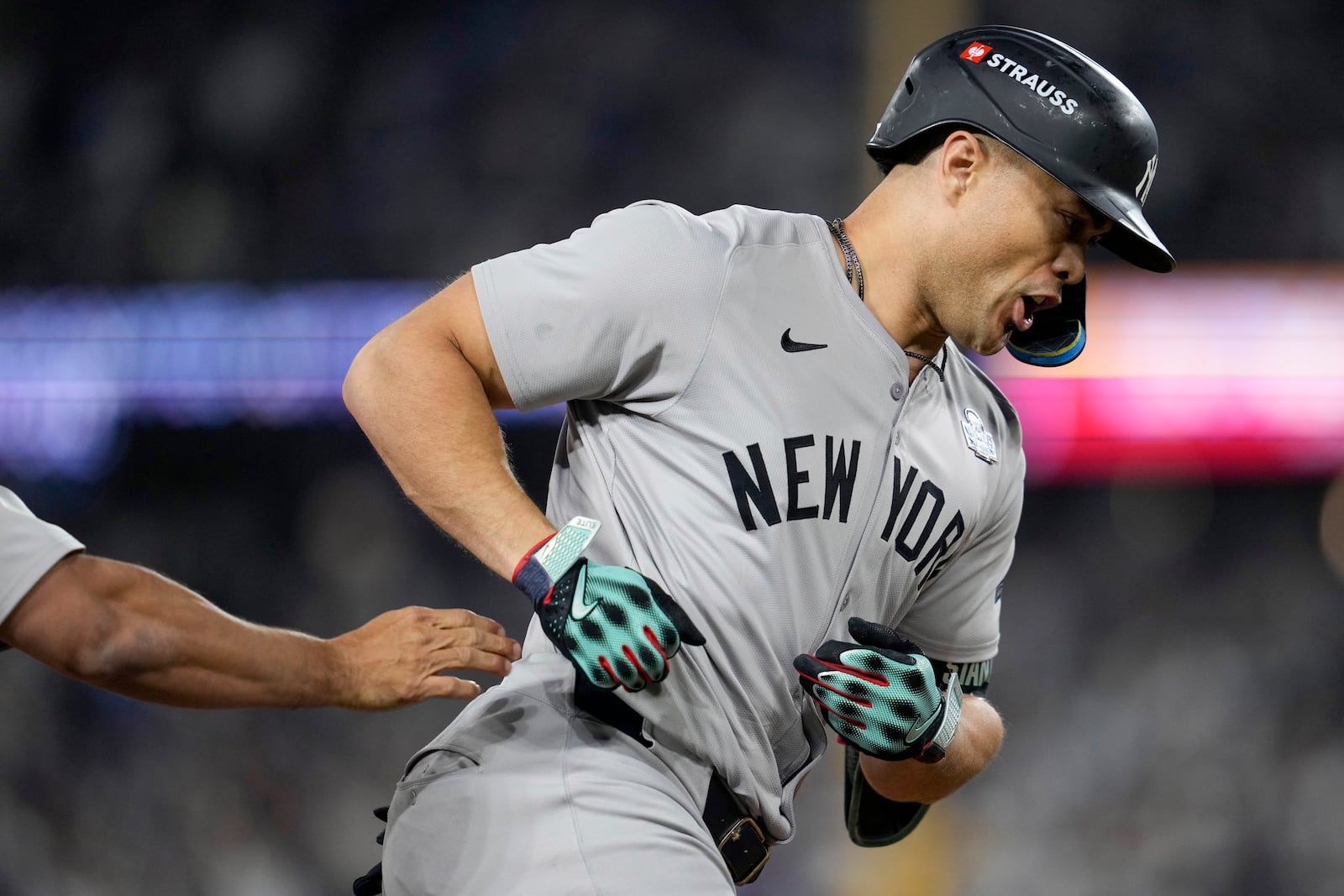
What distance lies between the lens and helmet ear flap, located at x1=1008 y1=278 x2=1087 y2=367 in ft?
4.72

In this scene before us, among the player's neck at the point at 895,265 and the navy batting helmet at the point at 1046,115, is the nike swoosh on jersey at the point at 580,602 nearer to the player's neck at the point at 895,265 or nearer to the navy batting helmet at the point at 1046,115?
the player's neck at the point at 895,265

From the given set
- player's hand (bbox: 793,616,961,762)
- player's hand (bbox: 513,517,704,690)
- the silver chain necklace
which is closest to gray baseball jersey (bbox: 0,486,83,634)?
player's hand (bbox: 513,517,704,690)

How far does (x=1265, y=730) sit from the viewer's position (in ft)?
10.2

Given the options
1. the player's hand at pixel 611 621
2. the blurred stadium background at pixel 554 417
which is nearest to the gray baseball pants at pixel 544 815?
the player's hand at pixel 611 621

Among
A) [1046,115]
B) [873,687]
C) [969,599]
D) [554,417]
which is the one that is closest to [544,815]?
[873,687]

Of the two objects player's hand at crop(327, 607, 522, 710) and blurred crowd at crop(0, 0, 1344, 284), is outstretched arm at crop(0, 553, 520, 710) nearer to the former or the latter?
player's hand at crop(327, 607, 522, 710)

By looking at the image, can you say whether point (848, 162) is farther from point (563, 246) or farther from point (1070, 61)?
point (563, 246)

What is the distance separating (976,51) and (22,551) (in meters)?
1.03

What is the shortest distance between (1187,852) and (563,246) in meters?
2.62

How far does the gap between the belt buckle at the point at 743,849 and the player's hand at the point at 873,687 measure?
0.47 feet

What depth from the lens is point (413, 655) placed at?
1.20 meters

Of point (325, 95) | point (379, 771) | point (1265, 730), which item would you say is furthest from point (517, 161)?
point (1265, 730)

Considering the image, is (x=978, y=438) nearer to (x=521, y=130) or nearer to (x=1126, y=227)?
(x=1126, y=227)

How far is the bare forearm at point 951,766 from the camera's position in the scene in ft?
4.82
